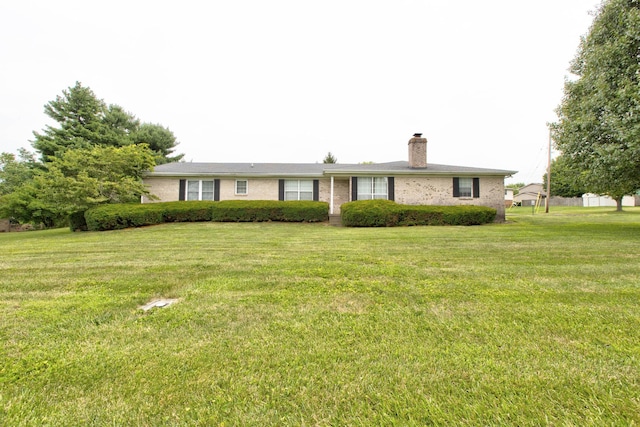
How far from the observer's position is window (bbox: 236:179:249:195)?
50.7 feet

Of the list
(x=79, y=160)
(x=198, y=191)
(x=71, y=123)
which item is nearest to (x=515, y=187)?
(x=198, y=191)

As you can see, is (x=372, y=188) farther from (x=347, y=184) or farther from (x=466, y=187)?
(x=466, y=187)

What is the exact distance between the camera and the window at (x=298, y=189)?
15.4 m

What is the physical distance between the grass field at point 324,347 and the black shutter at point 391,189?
415 inches

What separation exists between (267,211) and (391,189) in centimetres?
657

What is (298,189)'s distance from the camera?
610 inches

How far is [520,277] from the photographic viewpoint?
3832 millimetres

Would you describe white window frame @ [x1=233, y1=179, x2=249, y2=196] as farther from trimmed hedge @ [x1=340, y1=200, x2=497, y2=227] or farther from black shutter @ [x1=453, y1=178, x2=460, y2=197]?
black shutter @ [x1=453, y1=178, x2=460, y2=197]

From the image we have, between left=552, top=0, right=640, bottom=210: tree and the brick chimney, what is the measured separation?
6455 mm

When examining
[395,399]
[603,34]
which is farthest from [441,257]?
[603,34]

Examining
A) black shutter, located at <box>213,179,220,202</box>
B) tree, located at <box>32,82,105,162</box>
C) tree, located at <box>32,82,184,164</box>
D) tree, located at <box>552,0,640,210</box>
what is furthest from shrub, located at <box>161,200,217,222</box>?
tree, located at <box>32,82,105,162</box>

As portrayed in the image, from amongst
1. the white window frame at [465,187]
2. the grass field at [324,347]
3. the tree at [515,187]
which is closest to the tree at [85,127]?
the white window frame at [465,187]

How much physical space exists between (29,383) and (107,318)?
3.13 feet

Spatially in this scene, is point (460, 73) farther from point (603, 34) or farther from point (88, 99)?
point (88, 99)
